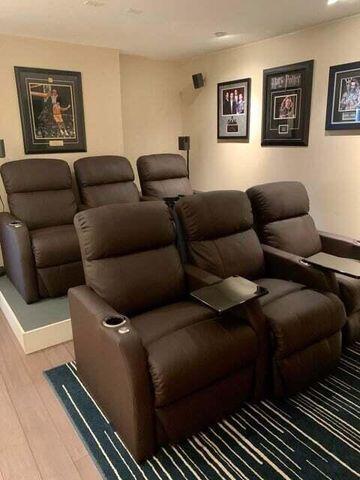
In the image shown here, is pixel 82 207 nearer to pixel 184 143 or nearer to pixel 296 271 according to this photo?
pixel 184 143

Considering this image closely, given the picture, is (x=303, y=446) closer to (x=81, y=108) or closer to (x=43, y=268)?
(x=43, y=268)

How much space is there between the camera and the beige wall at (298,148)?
125 inches

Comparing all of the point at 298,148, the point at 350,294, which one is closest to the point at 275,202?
the point at 350,294

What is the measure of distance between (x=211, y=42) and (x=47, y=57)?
171 cm

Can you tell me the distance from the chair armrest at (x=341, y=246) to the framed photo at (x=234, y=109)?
181cm

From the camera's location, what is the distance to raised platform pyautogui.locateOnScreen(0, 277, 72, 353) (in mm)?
2373

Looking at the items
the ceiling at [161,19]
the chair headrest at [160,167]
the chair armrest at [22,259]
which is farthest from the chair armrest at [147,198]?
the ceiling at [161,19]

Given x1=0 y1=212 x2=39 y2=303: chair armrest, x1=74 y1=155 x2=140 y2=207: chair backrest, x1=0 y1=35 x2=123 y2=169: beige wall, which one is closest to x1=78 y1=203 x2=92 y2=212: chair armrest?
x1=74 y1=155 x2=140 y2=207: chair backrest

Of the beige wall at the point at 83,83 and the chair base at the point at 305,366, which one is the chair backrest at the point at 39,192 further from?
the chair base at the point at 305,366

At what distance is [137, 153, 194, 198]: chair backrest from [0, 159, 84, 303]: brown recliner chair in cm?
92

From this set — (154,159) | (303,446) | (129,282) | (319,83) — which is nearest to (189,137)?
(154,159)

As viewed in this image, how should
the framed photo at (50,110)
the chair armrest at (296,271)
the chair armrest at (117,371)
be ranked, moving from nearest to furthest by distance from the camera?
the chair armrest at (117,371) < the chair armrest at (296,271) < the framed photo at (50,110)

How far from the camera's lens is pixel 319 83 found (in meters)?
3.29

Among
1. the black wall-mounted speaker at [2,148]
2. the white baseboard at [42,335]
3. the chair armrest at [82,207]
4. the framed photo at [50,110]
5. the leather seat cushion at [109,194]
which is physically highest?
the framed photo at [50,110]
